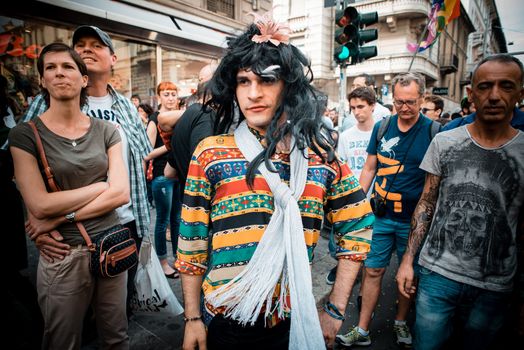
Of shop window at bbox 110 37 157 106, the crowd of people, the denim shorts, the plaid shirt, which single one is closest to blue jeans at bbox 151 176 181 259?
the crowd of people

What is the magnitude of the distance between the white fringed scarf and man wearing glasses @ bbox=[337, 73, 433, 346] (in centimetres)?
182

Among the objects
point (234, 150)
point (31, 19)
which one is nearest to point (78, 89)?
point (234, 150)

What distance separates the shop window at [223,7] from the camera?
12.6 m

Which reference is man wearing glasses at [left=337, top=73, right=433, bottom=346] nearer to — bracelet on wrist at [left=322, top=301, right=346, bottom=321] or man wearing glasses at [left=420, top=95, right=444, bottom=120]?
bracelet on wrist at [left=322, top=301, right=346, bottom=321]

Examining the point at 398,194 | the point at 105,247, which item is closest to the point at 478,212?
the point at 398,194

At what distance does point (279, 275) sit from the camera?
4.31ft

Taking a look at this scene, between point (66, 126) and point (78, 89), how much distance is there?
260mm

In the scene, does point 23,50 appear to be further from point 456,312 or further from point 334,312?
point 456,312

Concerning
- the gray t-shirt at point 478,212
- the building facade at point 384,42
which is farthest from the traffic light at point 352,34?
the building facade at point 384,42

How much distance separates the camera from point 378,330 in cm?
308

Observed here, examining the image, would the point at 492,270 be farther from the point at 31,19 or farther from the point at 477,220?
the point at 31,19

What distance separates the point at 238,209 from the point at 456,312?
5.91 ft

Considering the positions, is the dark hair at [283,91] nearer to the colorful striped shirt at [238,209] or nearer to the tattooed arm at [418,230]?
the colorful striped shirt at [238,209]

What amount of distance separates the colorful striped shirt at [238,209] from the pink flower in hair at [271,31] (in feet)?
1.57
